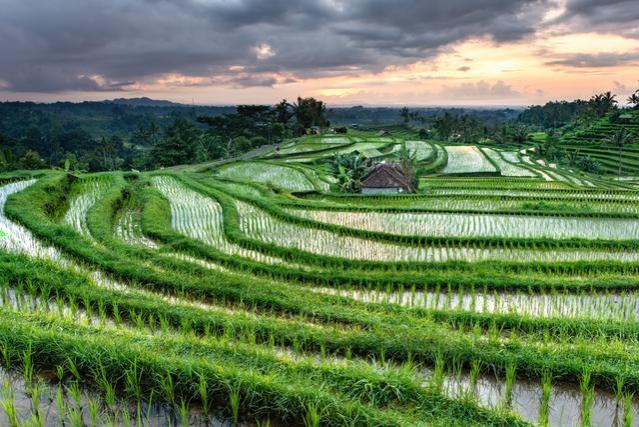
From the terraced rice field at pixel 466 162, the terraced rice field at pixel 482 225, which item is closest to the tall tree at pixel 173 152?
the terraced rice field at pixel 466 162

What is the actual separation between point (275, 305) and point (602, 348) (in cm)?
365

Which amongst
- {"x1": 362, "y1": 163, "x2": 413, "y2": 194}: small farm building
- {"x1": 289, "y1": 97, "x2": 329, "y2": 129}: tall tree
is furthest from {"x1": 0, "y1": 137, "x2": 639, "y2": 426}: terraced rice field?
{"x1": 289, "y1": 97, "x2": 329, "y2": 129}: tall tree

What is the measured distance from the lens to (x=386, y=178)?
909 inches

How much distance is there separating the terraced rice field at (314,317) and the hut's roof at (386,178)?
37.2 feet

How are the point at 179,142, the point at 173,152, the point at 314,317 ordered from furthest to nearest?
1. the point at 179,142
2. the point at 173,152
3. the point at 314,317

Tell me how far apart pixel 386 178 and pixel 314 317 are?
18.3 meters

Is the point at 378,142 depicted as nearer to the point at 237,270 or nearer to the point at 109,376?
the point at 237,270

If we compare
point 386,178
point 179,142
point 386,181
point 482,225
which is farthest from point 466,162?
point 482,225

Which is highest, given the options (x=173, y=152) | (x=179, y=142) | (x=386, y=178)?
(x=179, y=142)

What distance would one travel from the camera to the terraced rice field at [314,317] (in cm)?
347

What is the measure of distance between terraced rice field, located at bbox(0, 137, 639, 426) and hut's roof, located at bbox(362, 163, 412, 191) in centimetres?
1133

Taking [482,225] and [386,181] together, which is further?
[386,181]

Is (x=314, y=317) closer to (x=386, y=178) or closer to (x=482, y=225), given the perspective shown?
(x=482, y=225)

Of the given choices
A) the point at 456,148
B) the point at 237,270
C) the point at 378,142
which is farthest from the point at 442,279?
the point at 456,148
